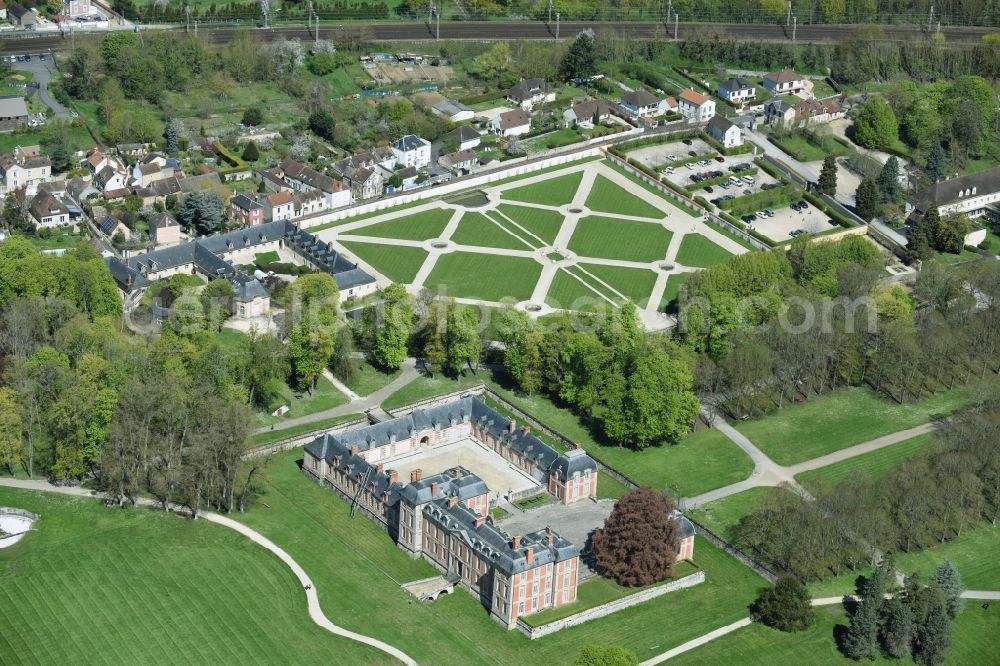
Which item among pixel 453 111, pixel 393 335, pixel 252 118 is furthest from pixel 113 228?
pixel 453 111

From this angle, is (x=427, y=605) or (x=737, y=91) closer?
(x=427, y=605)

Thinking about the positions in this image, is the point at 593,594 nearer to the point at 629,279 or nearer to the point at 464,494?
the point at 464,494

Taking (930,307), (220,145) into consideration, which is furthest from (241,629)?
(220,145)

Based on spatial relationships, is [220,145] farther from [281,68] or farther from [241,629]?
[241,629]

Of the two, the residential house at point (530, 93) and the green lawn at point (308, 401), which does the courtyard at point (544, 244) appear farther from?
the residential house at point (530, 93)

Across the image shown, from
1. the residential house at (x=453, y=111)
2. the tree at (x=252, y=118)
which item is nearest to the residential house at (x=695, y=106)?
the residential house at (x=453, y=111)

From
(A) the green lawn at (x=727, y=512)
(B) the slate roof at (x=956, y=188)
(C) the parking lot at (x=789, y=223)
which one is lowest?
(A) the green lawn at (x=727, y=512)
